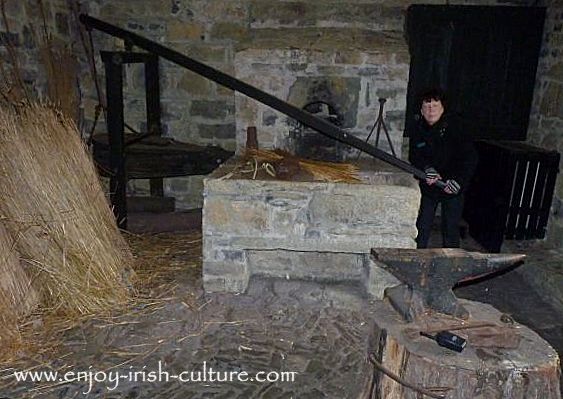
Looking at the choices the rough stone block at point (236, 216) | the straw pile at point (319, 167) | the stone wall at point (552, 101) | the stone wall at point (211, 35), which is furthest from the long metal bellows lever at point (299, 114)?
the stone wall at point (552, 101)

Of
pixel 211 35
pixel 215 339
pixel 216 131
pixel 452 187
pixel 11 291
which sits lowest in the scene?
pixel 215 339

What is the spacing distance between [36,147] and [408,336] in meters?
1.97

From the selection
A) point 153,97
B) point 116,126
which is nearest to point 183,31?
point 153,97

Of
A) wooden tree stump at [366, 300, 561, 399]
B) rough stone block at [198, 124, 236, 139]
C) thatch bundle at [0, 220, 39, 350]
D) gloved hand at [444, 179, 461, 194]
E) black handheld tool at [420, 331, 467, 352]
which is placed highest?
rough stone block at [198, 124, 236, 139]

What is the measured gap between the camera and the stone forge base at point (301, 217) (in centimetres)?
268

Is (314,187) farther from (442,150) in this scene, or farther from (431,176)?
(442,150)

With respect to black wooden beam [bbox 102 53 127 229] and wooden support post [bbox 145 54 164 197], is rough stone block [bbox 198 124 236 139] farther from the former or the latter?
black wooden beam [bbox 102 53 127 229]

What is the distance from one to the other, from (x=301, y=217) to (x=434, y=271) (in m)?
1.19

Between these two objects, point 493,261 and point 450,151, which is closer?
point 493,261

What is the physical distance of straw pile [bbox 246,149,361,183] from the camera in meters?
2.80

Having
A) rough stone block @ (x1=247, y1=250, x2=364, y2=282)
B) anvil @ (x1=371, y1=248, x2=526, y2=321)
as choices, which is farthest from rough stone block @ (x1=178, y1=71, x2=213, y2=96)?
anvil @ (x1=371, y1=248, x2=526, y2=321)

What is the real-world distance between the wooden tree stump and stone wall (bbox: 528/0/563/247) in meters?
2.73

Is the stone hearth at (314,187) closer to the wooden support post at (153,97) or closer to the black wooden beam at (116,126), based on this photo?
the black wooden beam at (116,126)

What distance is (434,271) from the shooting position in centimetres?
159
